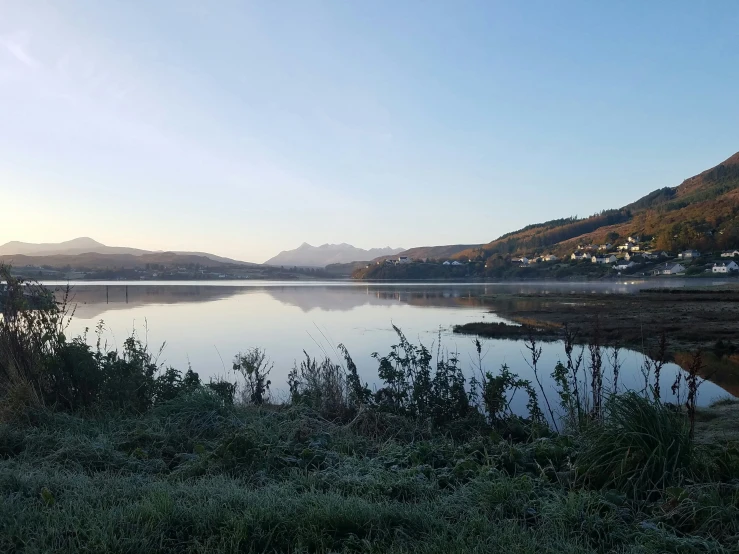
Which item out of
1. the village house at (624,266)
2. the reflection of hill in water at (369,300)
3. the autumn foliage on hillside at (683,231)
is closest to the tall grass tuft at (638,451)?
the reflection of hill in water at (369,300)

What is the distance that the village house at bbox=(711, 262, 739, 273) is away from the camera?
8844cm

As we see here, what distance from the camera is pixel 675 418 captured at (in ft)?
14.9

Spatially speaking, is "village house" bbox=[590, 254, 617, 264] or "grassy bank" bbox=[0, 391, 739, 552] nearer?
"grassy bank" bbox=[0, 391, 739, 552]

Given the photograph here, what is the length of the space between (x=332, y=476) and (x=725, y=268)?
10514cm

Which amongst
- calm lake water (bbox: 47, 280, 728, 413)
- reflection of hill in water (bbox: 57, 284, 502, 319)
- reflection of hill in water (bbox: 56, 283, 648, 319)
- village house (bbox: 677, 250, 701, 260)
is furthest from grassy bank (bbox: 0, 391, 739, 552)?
village house (bbox: 677, 250, 701, 260)

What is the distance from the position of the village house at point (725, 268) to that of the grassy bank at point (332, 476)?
9917 cm

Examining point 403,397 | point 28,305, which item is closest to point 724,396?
point 403,397

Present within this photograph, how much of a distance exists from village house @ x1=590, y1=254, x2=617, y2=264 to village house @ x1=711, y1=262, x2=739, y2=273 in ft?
93.3

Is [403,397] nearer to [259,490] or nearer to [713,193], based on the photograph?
[259,490]

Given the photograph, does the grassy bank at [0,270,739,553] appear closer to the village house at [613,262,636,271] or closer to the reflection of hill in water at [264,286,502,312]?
the reflection of hill in water at [264,286,502,312]

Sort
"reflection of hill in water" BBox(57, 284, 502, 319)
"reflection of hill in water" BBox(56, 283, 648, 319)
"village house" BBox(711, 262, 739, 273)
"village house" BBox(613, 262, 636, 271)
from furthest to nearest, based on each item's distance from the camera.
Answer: "village house" BBox(613, 262, 636, 271)
"village house" BBox(711, 262, 739, 273)
"reflection of hill in water" BBox(56, 283, 648, 319)
"reflection of hill in water" BBox(57, 284, 502, 319)

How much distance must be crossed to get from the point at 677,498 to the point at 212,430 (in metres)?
4.80

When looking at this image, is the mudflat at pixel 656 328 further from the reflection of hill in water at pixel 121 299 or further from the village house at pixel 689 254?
the village house at pixel 689 254

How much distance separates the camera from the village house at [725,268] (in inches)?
3482
